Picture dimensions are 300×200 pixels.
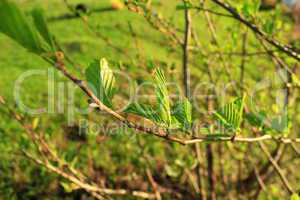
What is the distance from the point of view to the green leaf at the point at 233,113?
0.64 meters

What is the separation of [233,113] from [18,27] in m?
0.38

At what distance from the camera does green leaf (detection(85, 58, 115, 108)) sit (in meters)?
0.51

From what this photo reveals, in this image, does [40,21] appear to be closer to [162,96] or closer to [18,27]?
[18,27]

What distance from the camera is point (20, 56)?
16.4 ft

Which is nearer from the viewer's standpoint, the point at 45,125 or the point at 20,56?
the point at 45,125

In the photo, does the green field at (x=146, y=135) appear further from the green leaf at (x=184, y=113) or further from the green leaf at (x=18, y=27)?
the green leaf at (x=18, y=27)

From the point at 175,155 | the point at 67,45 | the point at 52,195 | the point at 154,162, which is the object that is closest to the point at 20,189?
the point at 52,195

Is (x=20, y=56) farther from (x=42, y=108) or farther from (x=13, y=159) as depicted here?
(x=13, y=159)

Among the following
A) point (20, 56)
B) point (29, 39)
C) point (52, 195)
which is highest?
point (29, 39)

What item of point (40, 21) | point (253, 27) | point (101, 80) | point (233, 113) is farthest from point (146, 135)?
point (40, 21)

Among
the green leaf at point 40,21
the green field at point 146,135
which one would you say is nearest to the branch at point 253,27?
the green leaf at point 40,21

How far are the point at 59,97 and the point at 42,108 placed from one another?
260 millimetres

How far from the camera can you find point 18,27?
37 centimetres

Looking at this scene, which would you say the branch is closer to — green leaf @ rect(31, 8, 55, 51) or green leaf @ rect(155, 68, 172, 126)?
green leaf @ rect(155, 68, 172, 126)
